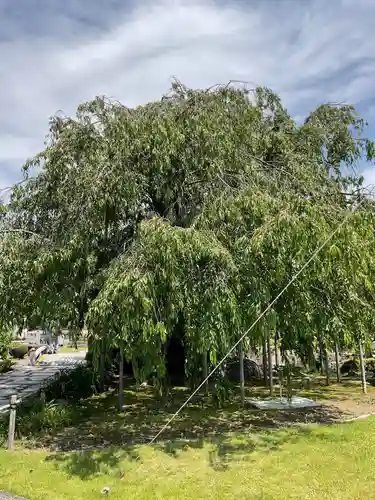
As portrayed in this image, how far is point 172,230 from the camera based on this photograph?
17.1 ft

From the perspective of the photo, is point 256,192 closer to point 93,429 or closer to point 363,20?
point 363,20

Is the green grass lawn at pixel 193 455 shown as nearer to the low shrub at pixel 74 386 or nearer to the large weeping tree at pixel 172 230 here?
the low shrub at pixel 74 386

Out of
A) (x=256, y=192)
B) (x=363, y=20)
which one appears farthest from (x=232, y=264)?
(x=363, y=20)

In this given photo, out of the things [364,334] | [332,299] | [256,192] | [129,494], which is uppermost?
[256,192]

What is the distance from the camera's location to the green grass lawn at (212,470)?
14.2ft

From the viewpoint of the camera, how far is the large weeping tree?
5.10 meters

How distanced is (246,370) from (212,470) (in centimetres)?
741

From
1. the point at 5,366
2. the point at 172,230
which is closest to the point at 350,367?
the point at 172,230

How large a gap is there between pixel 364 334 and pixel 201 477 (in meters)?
3.38

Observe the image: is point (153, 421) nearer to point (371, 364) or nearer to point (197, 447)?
point (197, 447)

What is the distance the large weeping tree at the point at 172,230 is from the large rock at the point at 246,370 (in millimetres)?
4786

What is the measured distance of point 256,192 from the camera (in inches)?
234

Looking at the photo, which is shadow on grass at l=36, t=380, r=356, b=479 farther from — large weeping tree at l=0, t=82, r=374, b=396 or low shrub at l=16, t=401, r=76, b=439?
large weeping tree at l=0, t=82, r=374, b=396

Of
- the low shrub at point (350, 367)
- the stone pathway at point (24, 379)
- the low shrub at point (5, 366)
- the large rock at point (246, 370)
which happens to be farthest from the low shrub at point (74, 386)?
the low shrub at point (350, 367)
